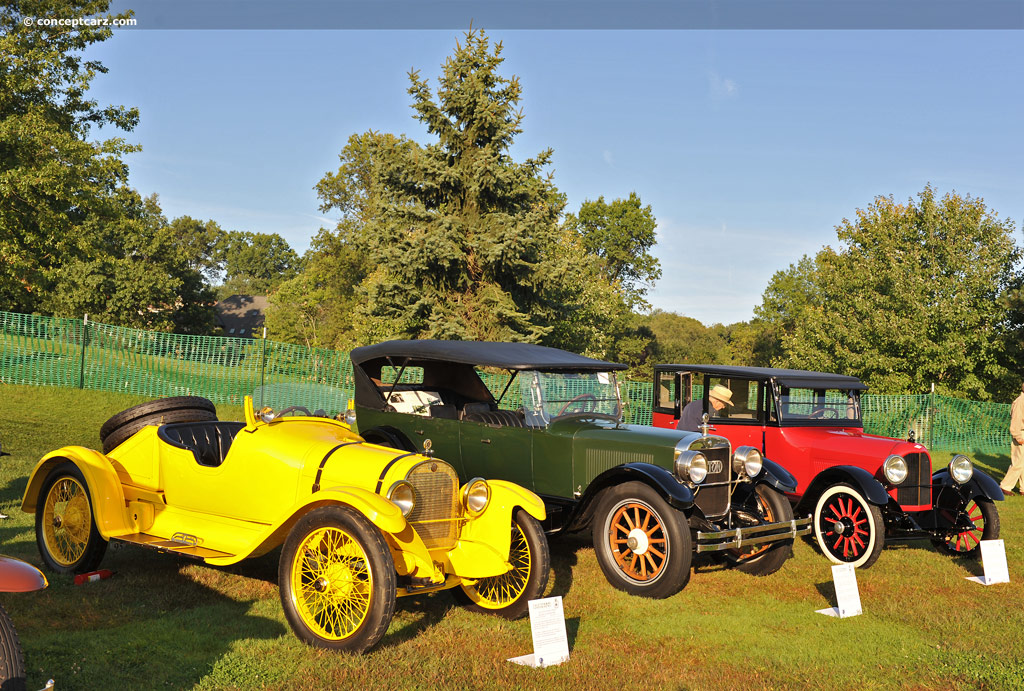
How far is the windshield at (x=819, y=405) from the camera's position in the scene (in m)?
9.14

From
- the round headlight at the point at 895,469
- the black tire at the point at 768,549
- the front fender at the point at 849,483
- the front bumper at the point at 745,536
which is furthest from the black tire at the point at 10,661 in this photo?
the round headlight at the point at 895,469

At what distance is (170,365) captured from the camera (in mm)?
18484

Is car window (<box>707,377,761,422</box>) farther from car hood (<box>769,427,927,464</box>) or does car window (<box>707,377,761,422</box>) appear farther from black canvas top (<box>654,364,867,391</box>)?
car hood (<box>769,427,927,464</box>)

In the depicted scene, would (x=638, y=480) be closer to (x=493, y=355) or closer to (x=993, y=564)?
(x=493, y=355)

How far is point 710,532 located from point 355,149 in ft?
156

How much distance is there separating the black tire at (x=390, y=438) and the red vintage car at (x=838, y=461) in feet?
10.3

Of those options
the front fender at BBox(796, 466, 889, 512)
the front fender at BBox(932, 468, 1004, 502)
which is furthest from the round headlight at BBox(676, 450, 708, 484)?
the front fender at BBox(932, 468, 1004, 502)

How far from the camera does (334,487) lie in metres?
5.01

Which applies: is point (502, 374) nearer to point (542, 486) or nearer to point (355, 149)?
point (542, 486)

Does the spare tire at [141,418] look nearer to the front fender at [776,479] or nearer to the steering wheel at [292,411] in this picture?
the steering wheel at [292,411]

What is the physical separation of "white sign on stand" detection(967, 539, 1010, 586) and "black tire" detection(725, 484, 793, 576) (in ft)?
5.60

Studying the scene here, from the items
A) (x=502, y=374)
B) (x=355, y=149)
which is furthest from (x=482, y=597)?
(x=355, y=149)

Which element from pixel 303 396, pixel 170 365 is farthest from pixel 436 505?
pixel 170 365

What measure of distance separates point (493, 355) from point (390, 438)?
1.53 m
